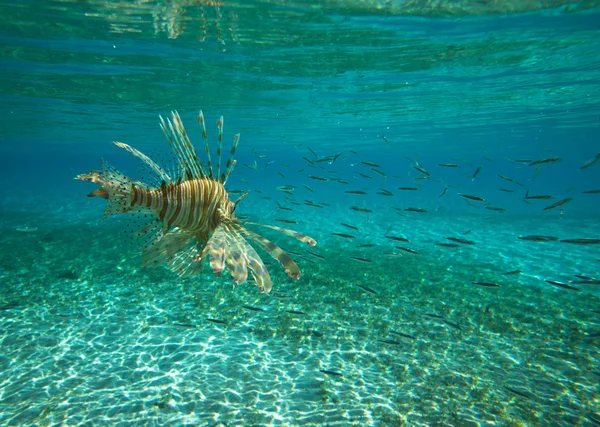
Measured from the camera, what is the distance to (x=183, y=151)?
3232mm

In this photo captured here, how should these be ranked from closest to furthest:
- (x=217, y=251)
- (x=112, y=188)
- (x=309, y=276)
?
(x=217, y=251) < (x=112, y=188) < (x=309, y=276)

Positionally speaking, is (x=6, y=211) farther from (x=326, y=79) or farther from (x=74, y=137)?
(x=326, y=79)

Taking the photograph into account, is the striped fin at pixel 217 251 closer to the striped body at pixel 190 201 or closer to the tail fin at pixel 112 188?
the striped body at pixel 190 201

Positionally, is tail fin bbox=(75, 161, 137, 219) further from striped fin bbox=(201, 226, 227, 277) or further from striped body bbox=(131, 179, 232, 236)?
striped fin bbox=(201, 226, 227, 277)

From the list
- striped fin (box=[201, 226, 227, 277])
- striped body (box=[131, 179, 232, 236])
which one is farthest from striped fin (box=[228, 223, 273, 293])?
striped body (box=[131, 179, 232, 236])

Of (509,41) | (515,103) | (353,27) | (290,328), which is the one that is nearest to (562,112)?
(515,103)

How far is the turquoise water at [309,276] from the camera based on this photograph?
19.1 ft

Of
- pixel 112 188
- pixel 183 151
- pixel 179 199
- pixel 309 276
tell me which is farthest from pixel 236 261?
pixel 309 276

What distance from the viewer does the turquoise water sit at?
5.82 m

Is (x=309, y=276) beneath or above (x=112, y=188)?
beneath

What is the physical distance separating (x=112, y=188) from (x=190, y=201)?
0.73 meters

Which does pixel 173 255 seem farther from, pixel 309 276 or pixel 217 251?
pixel 309 276

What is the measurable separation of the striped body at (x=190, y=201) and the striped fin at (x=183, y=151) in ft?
0.41

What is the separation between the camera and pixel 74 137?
133ft
